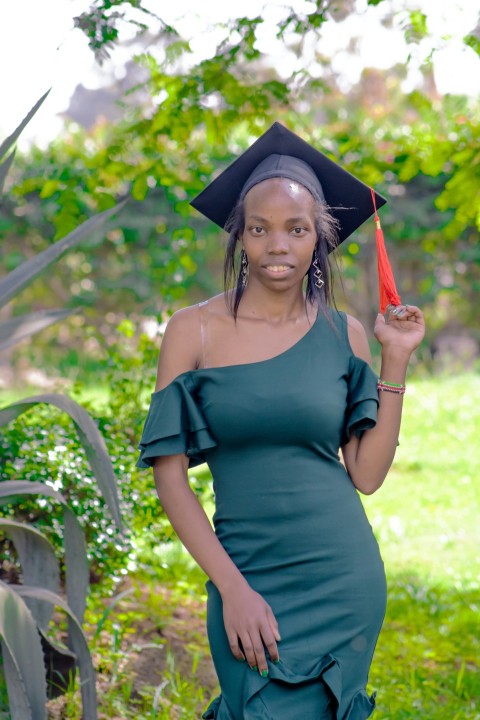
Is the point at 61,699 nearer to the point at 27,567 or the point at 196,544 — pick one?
the point at 27,567

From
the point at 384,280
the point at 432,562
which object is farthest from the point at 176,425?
the point at 432,562

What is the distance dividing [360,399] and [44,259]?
1.02 metres

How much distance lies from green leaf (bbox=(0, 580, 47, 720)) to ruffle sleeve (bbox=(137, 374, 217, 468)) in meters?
0.54

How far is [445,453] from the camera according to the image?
7.87m

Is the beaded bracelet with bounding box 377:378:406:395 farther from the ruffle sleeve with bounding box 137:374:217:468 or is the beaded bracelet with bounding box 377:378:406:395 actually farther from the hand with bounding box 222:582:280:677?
the hand with bounding box 222:582:280:677

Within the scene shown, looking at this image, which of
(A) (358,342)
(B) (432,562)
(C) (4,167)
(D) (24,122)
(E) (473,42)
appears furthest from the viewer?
(B) (432,562)

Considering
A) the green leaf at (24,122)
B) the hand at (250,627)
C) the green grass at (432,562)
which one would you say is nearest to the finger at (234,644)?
the hand at (250,627)

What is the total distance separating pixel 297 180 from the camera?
219 centimetres

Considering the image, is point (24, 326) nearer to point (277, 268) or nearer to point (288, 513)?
point (277, 268)

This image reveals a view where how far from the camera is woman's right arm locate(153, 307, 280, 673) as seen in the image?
2.01m

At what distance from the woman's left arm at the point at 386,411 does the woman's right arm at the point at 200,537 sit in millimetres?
383

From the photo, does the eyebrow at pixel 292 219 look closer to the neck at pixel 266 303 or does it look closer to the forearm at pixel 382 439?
the neck at pixel 266 303

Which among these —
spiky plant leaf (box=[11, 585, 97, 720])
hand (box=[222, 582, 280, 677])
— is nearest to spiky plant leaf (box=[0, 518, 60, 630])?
spiky plant leaf (box=[11, 585, 97, 720])

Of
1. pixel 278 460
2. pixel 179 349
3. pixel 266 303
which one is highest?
pixel 266 303
